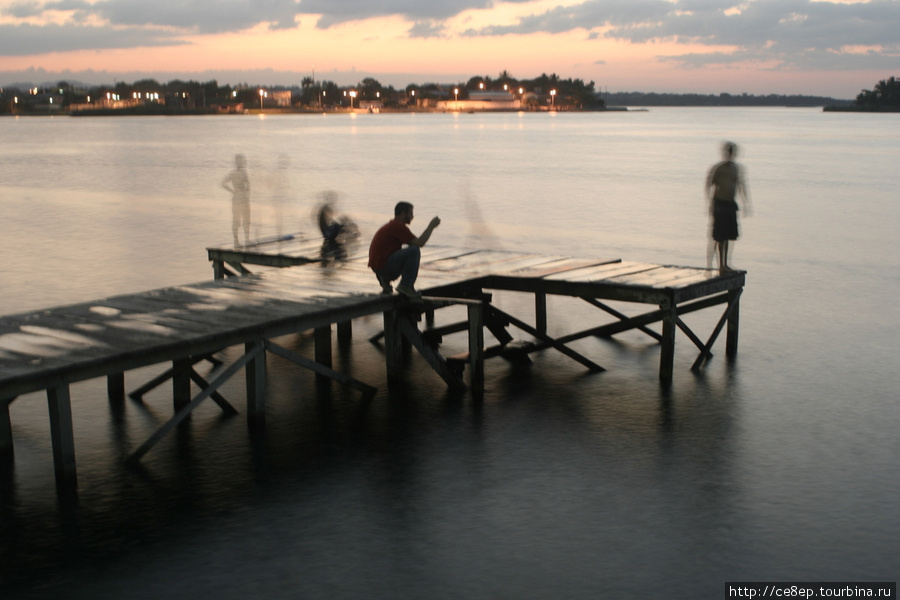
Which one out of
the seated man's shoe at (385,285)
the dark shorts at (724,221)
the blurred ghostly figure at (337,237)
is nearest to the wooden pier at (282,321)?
the seated man's shoe at (385,285)

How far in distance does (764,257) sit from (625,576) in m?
17.2

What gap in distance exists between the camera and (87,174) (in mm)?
51438

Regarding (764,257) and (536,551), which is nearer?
(536,551)

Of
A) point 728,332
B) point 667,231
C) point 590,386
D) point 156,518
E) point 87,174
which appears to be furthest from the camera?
point 87,174

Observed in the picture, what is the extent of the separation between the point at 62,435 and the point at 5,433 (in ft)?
4.69

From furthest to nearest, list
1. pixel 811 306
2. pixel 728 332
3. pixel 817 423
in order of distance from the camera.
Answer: pixel 811 306
pixel 728 332
pixel 817 423

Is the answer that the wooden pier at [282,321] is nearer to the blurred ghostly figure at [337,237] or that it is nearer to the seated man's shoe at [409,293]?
the seated man's shoe at [409,293]

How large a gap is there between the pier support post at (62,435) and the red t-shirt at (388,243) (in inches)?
170

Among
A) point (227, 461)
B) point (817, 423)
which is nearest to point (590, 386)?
point (817, 423)

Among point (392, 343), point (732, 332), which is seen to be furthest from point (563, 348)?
point (732, 332)

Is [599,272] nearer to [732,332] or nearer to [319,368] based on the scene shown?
[732,332]

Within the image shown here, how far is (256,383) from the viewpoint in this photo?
10.5 m

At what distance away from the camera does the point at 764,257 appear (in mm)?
23125

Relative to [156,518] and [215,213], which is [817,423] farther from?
[215,213]
